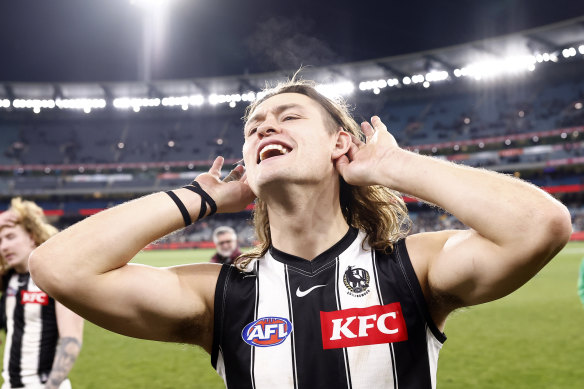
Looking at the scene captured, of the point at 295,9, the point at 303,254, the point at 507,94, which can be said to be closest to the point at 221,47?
the point at 295,9

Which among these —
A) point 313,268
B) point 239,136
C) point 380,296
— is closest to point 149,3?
point 239,136

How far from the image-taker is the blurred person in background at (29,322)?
3350 millimetres

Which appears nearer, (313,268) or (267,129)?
(313,268)

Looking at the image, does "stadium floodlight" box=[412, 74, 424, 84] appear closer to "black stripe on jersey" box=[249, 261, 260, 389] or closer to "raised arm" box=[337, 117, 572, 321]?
"raised arm" box=[337, 117, 572, 321]

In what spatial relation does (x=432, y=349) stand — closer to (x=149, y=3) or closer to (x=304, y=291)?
(x=304, y=291)

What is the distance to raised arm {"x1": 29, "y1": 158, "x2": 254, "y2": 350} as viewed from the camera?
5.37 ft

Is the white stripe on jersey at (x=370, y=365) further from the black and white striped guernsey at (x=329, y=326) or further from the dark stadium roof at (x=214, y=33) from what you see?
the dark stadium roof at (x=214, y=33)

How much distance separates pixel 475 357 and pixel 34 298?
5790 mm

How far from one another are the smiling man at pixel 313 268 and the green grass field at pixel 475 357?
3.00 meters

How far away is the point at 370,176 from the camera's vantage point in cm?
180

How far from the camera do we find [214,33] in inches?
1476

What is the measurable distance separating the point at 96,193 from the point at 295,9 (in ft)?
106

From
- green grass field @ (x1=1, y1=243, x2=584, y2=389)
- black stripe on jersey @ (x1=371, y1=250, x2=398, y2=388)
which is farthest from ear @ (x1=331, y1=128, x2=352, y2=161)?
green grass field @ (x1=1, y1=243, x2=584, y2=389)

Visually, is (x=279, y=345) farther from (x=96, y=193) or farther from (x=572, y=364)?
(x=96, y=193)
